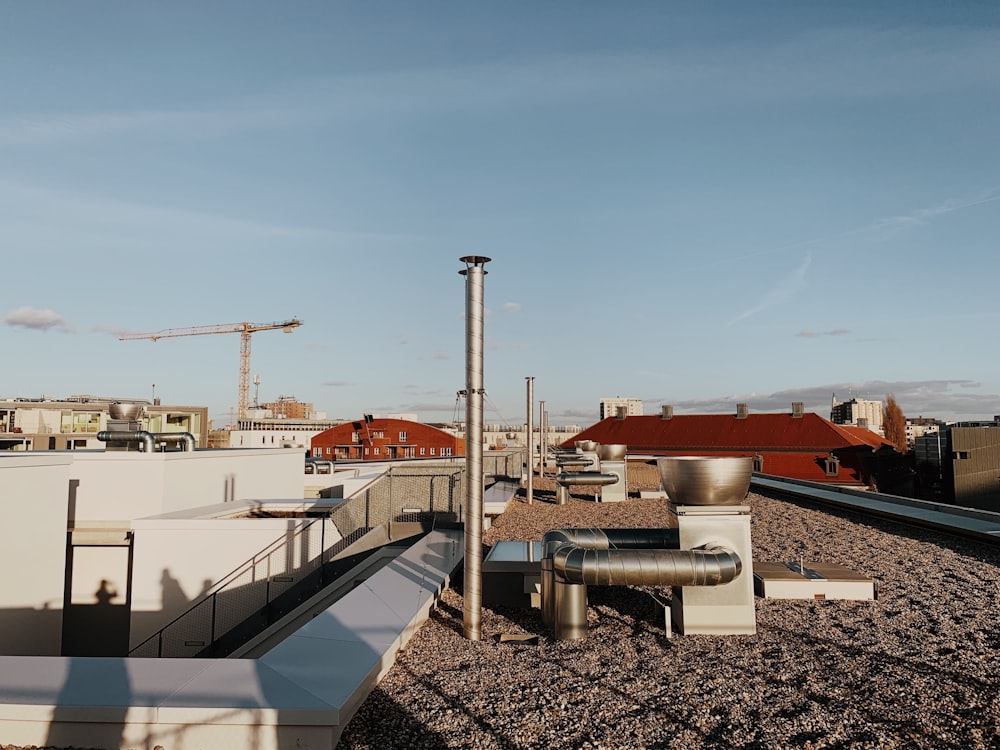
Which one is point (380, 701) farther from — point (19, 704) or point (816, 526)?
point (816, 526)

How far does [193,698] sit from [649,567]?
5.48m

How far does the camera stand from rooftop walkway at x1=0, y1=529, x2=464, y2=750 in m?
5.73

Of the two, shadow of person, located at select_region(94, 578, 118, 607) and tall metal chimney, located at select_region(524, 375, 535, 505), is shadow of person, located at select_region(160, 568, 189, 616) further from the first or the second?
tall metal chimney, located at select_region(524, 375, 535, 505)

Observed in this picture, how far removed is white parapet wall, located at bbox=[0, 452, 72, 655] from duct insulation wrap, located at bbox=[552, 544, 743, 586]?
39.9 feet

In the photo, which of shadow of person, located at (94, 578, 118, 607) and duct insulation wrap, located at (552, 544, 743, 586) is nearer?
duct insulation wrap, located at (552, 544, 743, 586)

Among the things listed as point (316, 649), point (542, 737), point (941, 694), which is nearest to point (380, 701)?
point (316, 649)

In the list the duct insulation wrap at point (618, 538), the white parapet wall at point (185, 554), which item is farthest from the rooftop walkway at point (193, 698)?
the white parapet wall at point (185, 554)

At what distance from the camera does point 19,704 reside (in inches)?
228

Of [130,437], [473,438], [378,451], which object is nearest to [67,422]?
[378,451]

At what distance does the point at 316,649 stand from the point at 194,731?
196cm

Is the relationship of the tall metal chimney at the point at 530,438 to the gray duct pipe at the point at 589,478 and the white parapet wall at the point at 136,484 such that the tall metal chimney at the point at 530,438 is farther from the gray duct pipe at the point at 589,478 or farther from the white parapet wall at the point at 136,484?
the white parapet wall at the point at 136,484

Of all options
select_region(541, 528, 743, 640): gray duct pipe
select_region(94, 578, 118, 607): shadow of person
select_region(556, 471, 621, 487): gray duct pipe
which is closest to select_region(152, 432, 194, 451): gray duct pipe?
select_region(94, 578, 118, 607): shadow of person

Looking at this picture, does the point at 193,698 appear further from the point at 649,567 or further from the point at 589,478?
the point at 589,478

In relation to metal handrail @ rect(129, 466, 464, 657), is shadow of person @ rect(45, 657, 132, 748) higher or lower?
higher
